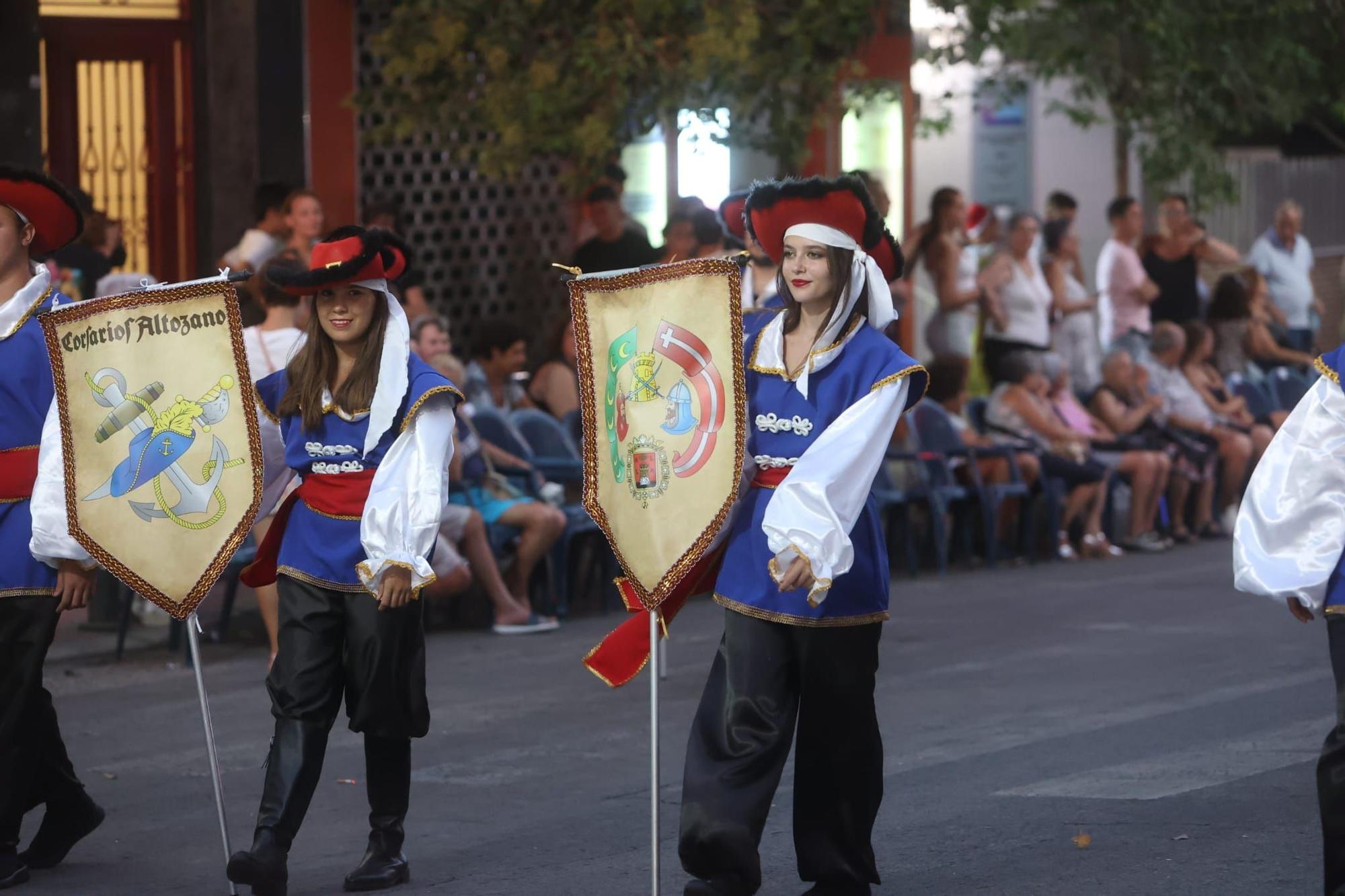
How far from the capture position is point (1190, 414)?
16.0m

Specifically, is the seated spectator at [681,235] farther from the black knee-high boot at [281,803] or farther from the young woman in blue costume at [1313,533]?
the young woman in blue costume at [1313,533]

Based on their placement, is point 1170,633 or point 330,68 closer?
point 1170,633

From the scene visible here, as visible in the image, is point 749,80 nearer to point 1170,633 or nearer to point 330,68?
point 330,68

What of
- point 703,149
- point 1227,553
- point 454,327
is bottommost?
point 1227,553

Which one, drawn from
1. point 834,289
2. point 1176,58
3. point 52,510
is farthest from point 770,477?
point 1176,58

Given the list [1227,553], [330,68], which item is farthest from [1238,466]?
[330,68]

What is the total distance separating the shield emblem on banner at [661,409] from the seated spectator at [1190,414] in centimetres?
1047

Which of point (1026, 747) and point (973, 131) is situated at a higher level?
point (973, 131)

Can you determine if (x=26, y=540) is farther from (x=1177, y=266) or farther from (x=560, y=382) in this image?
(x=1177, y=266)

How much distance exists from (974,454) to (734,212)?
7.38 m

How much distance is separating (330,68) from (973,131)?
11813 mm

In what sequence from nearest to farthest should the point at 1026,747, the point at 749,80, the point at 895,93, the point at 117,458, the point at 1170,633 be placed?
the point at 117,458 → the point at 1026,747 → the point at 1170,633 → the point at 749,80 → the point at 895,93

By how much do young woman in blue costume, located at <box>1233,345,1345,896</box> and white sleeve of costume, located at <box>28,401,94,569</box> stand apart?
10.1 feet

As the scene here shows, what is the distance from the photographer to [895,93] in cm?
1593
